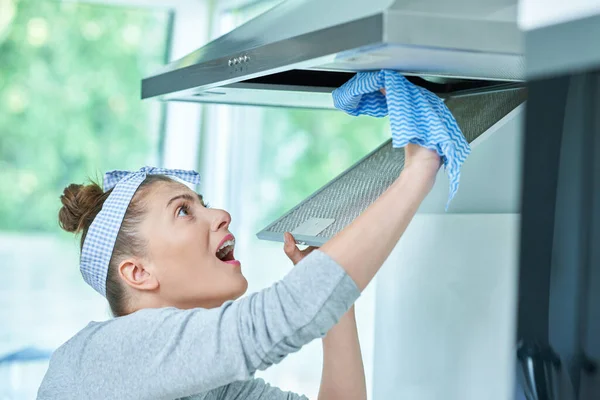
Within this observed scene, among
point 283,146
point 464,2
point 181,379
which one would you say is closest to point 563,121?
point 464,2

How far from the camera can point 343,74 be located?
1275mm

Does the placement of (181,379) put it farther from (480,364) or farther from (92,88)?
(92,88)

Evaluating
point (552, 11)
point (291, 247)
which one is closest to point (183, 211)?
point (291, 247)

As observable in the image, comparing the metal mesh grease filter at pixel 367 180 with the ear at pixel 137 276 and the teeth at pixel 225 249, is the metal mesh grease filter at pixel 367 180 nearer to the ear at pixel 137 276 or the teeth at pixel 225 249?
the teeth at pixel 225 249

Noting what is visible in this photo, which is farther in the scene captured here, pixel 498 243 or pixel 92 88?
pixel 92 88

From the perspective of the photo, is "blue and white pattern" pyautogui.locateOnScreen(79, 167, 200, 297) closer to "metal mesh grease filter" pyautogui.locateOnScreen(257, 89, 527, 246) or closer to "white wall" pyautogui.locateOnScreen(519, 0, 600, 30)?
"metal mesh grease filter" pyautogui.locateOnScreen(257, 89, 527, 246)

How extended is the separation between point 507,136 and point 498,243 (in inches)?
7.4

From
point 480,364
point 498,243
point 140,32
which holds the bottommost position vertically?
point 480,364

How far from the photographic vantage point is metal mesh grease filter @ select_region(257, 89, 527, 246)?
3.62ft

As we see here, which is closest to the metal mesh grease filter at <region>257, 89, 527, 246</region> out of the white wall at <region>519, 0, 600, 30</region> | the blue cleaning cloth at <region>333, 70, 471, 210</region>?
the blue cleaning cloth at <region>333, 70, 471, 210</region>

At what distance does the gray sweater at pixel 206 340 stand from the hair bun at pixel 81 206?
22 cm

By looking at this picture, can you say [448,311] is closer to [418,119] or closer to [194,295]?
[194,295]

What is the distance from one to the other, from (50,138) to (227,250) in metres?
1.54

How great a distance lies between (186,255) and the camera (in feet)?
3.88
